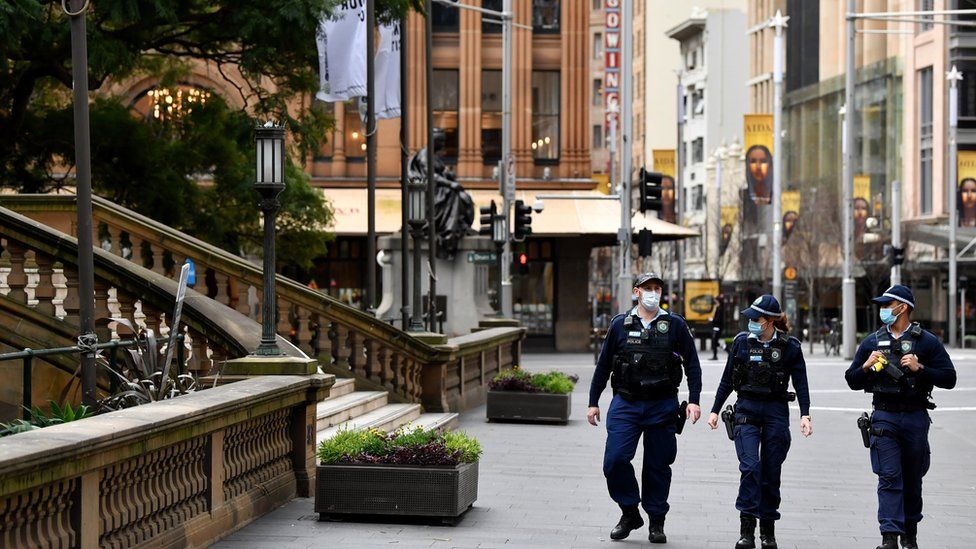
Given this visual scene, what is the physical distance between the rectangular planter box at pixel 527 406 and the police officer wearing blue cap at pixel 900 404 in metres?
11.1

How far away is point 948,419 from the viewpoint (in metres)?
24.4

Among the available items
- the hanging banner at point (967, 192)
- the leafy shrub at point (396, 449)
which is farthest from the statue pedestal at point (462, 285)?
the hanging banner at point (967, 192)

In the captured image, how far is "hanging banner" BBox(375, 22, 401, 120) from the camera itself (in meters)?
26.6

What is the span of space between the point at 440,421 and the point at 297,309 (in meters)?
2.41

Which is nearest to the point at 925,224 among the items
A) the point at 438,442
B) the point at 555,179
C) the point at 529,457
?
the point at 555,179

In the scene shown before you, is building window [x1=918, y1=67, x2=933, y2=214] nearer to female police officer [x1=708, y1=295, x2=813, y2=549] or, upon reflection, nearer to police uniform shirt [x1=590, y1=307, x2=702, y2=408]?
police uniform shirt [x1=590, y1=307, x2=702, y2=408]

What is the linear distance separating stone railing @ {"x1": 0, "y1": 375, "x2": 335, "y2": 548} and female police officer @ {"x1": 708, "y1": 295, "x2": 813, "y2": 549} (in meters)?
3.41

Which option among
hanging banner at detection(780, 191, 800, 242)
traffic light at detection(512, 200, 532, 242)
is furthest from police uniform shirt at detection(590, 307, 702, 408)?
hanging banner at detection(780, 191, 800, 242)

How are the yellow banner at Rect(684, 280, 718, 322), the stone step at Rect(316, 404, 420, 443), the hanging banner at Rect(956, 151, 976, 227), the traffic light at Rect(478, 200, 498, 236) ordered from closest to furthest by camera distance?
the stone step at Rect(316, 404, 420, 443)
the traffic light at Rect(478, 200, 498, 236)
the yellow banner at Rect(684, 280, 718, 322)
the hanging banner at Rect(956, 151, 976, 227)

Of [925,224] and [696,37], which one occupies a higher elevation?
[696,37]

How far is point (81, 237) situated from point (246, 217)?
1896 cm

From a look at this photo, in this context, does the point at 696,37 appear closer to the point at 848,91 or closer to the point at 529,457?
the point at 848,91

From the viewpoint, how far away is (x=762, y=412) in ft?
36.2

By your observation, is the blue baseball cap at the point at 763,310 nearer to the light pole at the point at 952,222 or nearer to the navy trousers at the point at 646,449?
the navy trousers at the point at 646,449
